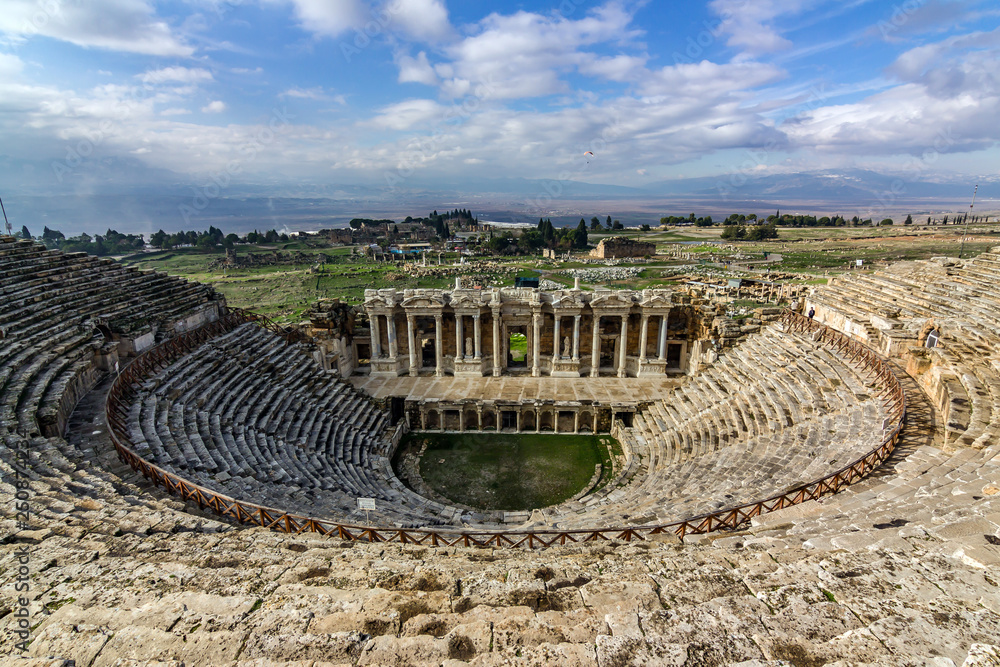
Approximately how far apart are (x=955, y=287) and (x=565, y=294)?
17.7 metres

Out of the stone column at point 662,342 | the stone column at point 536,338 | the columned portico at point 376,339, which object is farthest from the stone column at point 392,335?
the stone column at point 662,342

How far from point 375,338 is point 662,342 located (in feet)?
56.8

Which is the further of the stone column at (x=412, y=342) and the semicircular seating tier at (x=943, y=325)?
the stone column at (x=412, y=342)

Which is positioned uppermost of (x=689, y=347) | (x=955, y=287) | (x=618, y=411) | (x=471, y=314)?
(x=955, y=287)

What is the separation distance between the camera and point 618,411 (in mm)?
25547

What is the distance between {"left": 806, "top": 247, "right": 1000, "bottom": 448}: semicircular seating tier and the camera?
13398 mm

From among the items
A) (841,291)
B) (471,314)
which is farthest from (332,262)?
(841,291)

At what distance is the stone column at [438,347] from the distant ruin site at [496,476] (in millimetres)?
196

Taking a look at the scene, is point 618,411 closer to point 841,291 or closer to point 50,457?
point 841,291

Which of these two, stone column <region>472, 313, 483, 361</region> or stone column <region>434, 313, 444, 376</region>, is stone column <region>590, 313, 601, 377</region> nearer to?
stone column <region>472, 313, 483, 361</region>

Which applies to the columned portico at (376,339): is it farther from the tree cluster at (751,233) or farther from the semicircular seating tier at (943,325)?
the tree cluster at (751,233)

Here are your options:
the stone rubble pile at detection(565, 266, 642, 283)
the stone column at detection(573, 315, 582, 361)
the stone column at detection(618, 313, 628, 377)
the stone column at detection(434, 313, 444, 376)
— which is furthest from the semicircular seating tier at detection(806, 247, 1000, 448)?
the stone rubble pile at detection(565, 266, 642, 283)

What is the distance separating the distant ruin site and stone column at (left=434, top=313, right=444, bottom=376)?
0.64ft

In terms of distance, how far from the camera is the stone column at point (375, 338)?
1181 inches
